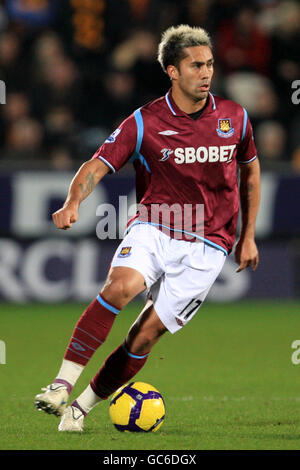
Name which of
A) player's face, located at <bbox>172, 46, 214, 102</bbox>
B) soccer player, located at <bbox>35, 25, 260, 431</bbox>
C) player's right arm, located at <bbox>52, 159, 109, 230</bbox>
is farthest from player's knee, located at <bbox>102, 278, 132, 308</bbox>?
player's face, located at <bbox>172, 46, 214, 102</bbox>

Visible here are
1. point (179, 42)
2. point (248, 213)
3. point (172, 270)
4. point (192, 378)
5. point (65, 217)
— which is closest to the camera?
point (65, 217)

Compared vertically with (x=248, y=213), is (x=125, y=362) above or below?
below

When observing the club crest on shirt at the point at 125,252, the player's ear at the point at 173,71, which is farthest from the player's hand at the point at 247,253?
the player's ear at the point at 173,71

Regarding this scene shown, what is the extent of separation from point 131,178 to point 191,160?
223 inches

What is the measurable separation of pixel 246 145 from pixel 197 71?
0.53m

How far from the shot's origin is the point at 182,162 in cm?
528

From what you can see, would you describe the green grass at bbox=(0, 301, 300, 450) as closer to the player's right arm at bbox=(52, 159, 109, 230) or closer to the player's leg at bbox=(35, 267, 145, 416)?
the player's leg at bbox=(35, 267, 145, 416)

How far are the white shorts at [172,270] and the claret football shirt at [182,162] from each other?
0.22ft

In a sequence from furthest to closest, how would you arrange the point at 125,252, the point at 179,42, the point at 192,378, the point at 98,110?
the point at 98,110 < the point at 192,378 < the point at 179,42 < the point at 125,252

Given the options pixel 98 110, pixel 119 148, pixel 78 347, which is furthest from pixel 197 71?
pixel 98 110

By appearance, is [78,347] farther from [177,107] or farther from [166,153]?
[177,107]

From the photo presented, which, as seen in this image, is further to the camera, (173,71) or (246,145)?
(246,145)

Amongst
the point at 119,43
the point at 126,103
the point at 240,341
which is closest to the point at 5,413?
the point at 240,341

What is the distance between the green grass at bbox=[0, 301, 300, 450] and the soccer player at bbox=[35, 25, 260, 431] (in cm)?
43
